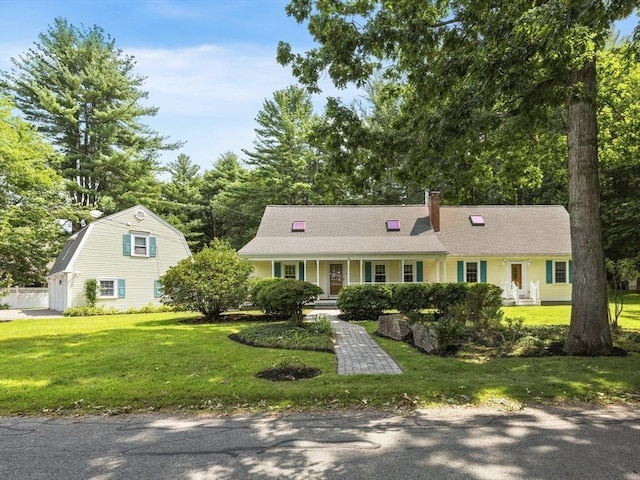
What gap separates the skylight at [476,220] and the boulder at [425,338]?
55.0 ft

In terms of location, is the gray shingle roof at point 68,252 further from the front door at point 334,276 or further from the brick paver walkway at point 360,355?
the brick paver walkway at point 360,355

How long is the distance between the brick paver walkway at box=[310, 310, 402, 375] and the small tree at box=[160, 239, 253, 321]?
4518 millimetres

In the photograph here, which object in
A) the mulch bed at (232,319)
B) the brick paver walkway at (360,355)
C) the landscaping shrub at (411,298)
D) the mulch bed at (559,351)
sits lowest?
the mulch bed at (232,319)

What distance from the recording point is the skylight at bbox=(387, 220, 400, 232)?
24.2 metres

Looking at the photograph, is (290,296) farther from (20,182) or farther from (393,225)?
(20,182)

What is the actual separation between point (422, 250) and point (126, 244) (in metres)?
15.7

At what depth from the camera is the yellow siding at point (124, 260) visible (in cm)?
2153

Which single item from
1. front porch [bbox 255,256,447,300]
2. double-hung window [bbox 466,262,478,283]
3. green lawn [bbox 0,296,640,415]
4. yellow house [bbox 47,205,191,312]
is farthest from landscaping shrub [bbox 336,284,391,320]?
yellow house [bbox 47,205,191,312]

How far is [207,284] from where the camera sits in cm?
1429

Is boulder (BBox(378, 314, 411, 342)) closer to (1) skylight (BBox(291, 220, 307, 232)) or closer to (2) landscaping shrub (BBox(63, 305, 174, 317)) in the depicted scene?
(2) landscaping shrub (BBox(63, 305, 174, 317))

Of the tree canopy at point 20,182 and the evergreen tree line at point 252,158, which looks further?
the tree canopy at point 20,182

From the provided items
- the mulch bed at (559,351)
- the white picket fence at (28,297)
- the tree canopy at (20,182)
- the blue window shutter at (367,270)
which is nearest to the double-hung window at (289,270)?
the blue window shutter at (367,270)

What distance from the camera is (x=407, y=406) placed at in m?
5.12

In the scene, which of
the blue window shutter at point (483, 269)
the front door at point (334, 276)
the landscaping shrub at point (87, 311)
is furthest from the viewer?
the front door at point (334, 276)
